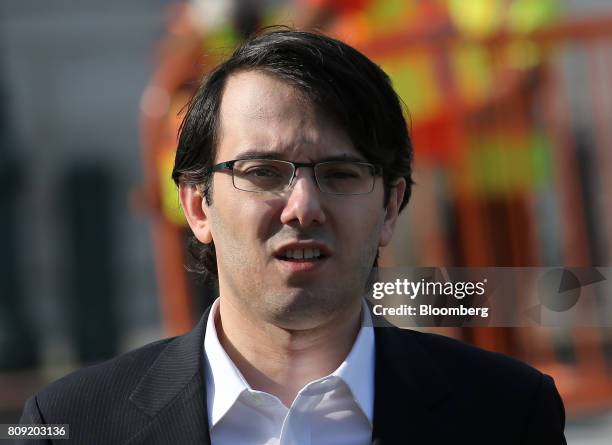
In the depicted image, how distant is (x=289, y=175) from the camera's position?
1.45 m

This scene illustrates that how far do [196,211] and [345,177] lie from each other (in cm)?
30

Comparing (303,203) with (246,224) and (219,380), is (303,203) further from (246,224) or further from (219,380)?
(219,380)

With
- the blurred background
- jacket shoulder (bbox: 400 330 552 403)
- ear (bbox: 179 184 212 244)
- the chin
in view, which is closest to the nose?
the chin

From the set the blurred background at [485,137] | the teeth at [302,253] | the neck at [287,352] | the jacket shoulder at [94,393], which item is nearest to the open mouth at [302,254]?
the teeth at [302,253]

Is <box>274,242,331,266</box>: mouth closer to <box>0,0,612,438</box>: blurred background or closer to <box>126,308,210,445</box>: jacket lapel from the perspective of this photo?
<box>126,308,210,445</box>: jacket lapel

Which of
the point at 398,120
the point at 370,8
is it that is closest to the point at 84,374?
the point at 398,120

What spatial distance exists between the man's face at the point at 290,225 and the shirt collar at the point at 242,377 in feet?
0.26

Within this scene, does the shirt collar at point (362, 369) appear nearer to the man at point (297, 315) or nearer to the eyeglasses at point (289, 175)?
the man at point (297, 315)

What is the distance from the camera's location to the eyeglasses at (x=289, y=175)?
1.45 metres

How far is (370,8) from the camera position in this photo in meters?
4.06

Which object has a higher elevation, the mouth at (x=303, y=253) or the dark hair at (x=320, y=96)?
the dark hair at (x=320, y=96)

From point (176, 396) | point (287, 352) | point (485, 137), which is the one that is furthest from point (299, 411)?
point (485, 137)

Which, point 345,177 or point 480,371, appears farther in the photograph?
point 480,371

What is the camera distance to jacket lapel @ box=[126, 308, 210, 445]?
4.90 feet
